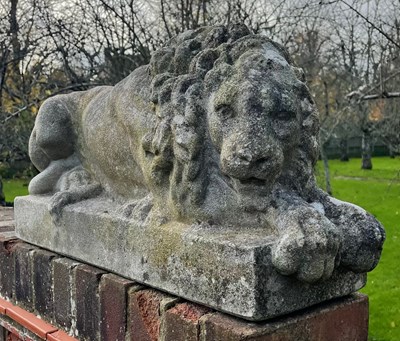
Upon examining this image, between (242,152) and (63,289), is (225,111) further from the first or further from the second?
(63,289)

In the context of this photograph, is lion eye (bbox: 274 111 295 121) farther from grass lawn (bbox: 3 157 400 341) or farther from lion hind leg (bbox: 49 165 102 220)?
grass lawn (bbox: 3 157 400 341)

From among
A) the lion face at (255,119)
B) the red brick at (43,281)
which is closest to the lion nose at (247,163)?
the lion face at (255,119)

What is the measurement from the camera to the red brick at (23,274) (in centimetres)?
342

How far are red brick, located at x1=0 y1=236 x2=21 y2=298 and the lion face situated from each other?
2044mm

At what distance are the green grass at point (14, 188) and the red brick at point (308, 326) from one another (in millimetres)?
13169

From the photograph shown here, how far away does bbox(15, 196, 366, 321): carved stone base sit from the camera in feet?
6.33

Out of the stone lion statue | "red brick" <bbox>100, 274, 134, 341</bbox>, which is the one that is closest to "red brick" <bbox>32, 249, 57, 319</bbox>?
"red brick" <bbox>100, 274, 134, 341</bbox>

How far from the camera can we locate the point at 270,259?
1.94 metres

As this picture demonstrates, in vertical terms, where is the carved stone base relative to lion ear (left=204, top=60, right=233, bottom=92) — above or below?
below

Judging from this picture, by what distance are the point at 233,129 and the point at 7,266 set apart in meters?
2.29

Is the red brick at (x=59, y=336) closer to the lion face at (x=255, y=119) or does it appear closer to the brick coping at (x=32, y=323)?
the brick coping at (x=32, y=323)

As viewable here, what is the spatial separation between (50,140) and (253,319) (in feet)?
6.47

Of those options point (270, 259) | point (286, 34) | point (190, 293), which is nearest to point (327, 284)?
point (270, 259)

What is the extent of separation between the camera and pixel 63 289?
9.96ft
